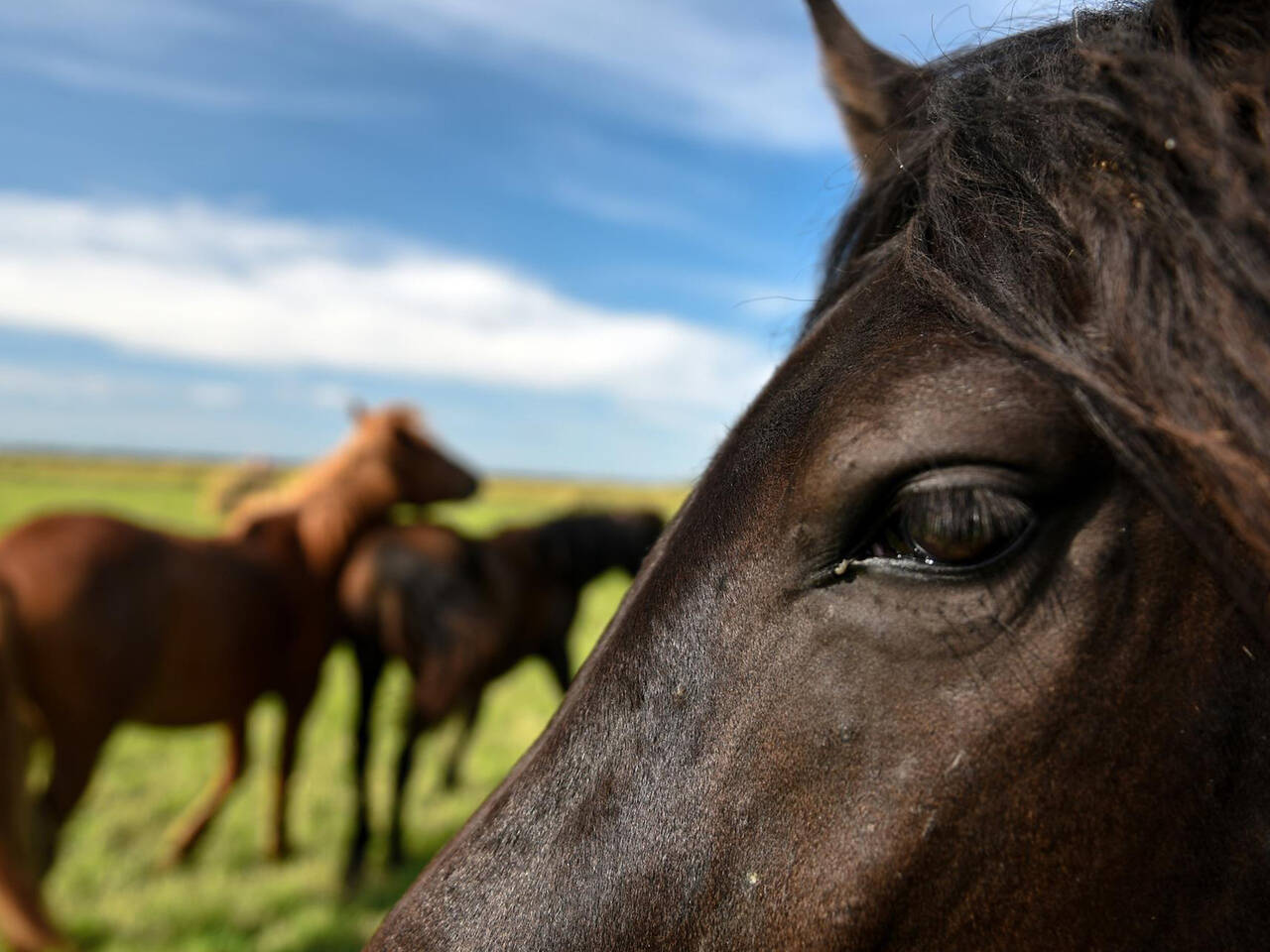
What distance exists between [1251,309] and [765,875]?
0.79m

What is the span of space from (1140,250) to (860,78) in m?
1.03

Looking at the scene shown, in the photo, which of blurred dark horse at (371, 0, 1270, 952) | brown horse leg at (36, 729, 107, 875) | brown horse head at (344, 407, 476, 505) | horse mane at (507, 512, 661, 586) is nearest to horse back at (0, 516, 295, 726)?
brown horse leg at (36, 729, 107, 875)

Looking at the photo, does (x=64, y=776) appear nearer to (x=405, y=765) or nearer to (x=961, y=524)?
(x=405, y=765)

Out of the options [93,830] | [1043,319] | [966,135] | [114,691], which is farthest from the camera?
[93,830]

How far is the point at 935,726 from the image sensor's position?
982 millimetres

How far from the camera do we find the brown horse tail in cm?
353

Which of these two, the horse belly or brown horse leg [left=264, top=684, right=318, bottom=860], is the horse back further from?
brown horse leg [left=264, top=684, right=318, bottom=860]

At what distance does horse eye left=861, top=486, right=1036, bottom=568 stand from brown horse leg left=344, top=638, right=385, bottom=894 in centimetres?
536

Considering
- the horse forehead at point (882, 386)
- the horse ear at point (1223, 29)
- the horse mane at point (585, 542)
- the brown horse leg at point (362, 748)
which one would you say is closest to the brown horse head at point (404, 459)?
the horse mane at point (585, 542)

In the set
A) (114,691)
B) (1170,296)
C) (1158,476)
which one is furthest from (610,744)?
(114,691)

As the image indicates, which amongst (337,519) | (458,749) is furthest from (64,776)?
(458,749)

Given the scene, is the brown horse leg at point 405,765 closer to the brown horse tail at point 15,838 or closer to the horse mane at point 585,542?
the horse mane at point 585,542

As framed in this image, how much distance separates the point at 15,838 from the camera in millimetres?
3729

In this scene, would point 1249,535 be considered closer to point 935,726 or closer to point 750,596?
point 935,726
